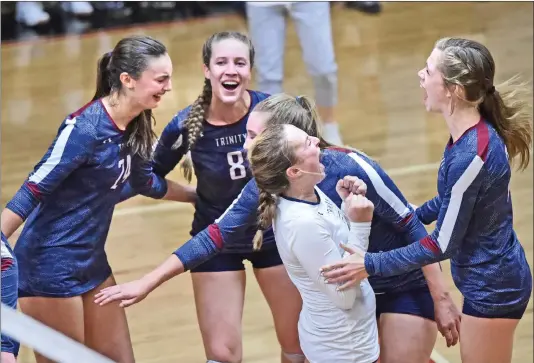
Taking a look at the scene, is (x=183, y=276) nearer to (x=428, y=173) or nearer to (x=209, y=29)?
(x=428, y=173)

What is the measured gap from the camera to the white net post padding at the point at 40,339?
1.94m

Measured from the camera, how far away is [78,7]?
27.7ft

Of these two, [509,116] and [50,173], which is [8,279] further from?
[509,116]

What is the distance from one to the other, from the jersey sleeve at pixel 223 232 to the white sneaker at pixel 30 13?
554cm

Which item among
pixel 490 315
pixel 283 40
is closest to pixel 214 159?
pixel 490 315

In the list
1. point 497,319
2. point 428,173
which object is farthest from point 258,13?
point 497,319

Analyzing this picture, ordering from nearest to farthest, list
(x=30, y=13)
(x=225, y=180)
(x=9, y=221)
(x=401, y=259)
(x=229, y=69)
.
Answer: (x=401, y=259) < (x=9, y=221) < (x=229, y=69) < (x=225, y=180) < (x=30, y=13)

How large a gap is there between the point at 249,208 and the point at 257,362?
49.3 inches

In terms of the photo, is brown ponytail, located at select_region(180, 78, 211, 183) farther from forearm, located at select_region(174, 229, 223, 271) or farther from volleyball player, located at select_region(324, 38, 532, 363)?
volleyball player, located at select_region(324, 38, 532, 363)

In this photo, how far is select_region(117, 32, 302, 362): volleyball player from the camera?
11.6ft

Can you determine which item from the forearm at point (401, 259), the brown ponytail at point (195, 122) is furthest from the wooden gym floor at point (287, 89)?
the forearm at point (401, 259)

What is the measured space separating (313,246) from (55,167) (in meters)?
0.87

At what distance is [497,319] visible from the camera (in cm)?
310

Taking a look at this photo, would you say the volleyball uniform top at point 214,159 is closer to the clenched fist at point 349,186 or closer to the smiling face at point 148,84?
the smiling face at point 148,84
